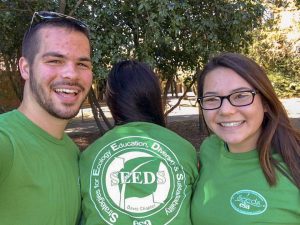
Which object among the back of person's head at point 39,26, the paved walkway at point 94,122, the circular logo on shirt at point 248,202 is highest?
the back of person's head at point 39,26

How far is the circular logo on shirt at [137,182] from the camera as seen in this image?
2.25 meters

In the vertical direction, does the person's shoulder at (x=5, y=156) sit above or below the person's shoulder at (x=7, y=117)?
below

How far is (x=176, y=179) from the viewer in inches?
91.3

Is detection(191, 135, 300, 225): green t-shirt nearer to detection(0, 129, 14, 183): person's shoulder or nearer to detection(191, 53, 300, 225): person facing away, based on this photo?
detection(191, 53, 300, 225): person facing away

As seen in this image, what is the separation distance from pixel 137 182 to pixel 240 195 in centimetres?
55

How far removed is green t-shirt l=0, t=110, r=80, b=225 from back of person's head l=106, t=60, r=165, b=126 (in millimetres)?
437

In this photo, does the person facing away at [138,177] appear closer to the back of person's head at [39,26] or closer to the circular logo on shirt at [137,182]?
the circular logo on shirt at [137,182]

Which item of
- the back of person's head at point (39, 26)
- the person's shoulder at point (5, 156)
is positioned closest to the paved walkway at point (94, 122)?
the back of person's head at point (39, 26)

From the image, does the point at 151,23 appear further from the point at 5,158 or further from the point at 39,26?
the point at 5,158

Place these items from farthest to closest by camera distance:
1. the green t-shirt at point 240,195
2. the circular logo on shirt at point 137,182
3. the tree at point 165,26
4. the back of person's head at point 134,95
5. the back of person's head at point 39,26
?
1. the tree at point 165,26
2. the back of person's head at point 134,95
3. the back of person's head at point 39,26
4. the circular logo on shirt at point 137,182
5. the green t-shirt at point 240,195

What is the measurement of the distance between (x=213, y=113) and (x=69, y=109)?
0.82 metres

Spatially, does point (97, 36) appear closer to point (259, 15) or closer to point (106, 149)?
point (259, 15)

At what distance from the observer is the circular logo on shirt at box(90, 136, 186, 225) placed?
2.25 meters

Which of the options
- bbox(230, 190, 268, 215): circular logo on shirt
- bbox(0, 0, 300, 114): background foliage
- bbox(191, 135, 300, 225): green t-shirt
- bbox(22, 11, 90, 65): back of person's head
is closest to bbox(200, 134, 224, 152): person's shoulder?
bbox(191, 135, 300, 225): green t-shirt
